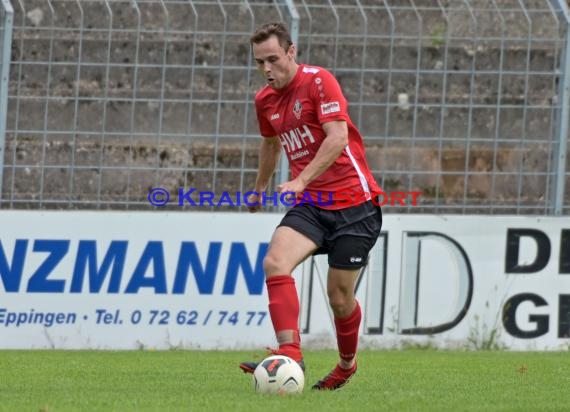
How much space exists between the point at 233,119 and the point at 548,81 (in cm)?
278

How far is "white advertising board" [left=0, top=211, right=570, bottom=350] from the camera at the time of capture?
38.1 feet

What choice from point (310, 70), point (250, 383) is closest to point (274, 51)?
point (310, 70)

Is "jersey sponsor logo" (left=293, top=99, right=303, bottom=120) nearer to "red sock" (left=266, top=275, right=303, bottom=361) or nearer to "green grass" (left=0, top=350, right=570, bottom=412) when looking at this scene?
"red sock" (left=266, top=275, right=303, bottom=361)

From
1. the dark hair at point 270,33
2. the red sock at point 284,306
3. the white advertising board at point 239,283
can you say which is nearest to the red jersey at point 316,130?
the dark hair at point 270,33

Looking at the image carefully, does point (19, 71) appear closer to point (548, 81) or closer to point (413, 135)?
point (413, 135)

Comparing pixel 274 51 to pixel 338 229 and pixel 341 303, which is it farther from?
pixel 341 303

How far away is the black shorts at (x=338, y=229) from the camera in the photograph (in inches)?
303

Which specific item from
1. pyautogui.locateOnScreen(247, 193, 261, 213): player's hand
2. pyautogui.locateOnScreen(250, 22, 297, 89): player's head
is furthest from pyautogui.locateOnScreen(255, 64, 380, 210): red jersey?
pyautogui.locateOnScreen(247, 193, 261, 213): player's hand

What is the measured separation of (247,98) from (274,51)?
470 cm

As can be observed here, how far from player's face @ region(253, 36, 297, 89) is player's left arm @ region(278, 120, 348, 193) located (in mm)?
358

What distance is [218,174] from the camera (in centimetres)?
1227

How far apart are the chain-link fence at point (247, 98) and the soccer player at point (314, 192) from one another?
162 inches

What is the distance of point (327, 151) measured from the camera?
7.46 metres

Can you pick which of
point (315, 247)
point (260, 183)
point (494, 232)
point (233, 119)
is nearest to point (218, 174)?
point (233, 119)
